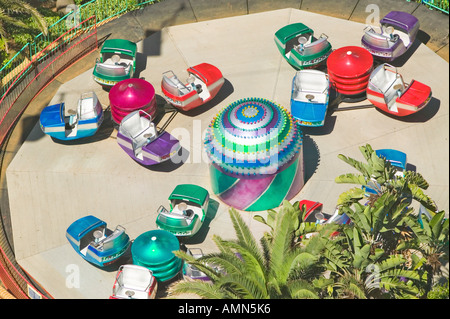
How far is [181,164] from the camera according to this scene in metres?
23.8

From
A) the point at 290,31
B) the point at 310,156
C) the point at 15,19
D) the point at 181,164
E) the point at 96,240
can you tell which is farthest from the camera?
the point at 15,19

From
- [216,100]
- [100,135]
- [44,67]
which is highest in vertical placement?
[216,100]

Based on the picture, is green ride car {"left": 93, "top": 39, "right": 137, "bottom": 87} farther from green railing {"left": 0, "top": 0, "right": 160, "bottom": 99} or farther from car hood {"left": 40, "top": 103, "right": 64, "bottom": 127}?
green railing {"left": 0, "top": 0, "right": 160, "bottom": 99}

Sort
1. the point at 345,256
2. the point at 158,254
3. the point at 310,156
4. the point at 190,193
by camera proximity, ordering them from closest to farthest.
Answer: the point at 345,256 → the point at 158,254 → the point at 190,193 → the point at 310,156

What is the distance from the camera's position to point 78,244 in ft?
69.1

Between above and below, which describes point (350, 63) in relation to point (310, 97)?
above

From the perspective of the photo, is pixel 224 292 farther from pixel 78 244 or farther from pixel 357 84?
pixel 357 84

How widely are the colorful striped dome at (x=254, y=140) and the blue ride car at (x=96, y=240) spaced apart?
3.49m

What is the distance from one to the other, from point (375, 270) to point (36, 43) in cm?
1625

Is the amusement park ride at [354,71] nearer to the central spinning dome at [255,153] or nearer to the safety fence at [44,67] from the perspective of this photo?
the central spinning dome at [255,153]

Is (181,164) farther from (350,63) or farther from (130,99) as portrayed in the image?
(350,63)

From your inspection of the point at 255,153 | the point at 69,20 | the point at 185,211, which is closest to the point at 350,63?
the point at 255,153

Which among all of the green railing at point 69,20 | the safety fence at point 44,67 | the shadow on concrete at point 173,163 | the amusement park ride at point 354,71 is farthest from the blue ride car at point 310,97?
the safety fence at point 44,67

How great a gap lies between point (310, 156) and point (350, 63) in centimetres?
335
